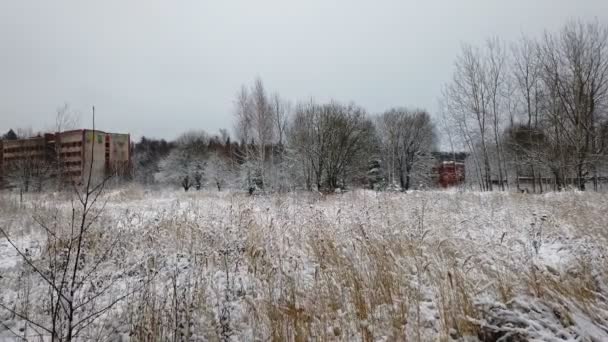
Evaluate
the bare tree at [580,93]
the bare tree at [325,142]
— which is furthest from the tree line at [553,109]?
the bare tree at [325,142]

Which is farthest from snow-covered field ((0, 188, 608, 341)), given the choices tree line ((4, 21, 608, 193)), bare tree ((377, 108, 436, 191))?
bare tree ((377, 108, 436, 191))

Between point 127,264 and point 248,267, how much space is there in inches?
68.7

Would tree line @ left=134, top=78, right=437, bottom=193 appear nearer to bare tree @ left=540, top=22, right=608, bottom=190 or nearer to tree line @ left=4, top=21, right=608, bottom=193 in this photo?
tree line @ left=4, top=21, right=608, bottom=193

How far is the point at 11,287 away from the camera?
11.2 feet

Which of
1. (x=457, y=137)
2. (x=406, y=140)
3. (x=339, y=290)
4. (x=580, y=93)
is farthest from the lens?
(x=406, y=140)

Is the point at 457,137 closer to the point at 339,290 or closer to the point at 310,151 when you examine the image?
the point at 310,151

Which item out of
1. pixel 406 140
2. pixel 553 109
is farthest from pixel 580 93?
pixel 406 140

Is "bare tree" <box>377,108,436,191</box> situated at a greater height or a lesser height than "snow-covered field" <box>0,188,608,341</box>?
greater

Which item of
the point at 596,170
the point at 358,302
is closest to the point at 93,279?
the point at 358,302

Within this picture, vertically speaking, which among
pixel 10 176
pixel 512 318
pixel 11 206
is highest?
pixel 10 176

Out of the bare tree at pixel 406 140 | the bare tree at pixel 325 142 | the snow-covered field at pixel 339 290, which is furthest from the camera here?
the bare tree at pixel 406 140

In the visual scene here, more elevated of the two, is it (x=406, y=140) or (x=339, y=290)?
(x=406, y=140)

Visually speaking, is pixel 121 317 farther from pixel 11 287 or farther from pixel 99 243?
pixel 99 243

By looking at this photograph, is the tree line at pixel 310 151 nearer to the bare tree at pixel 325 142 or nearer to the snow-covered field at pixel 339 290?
the bare tree at pixel 325 142
